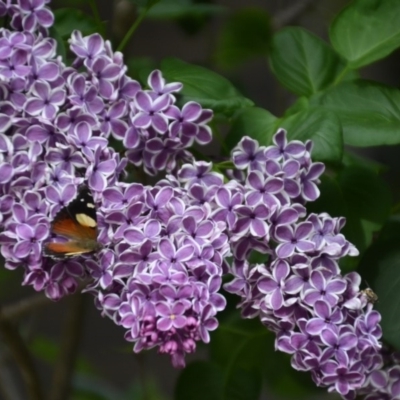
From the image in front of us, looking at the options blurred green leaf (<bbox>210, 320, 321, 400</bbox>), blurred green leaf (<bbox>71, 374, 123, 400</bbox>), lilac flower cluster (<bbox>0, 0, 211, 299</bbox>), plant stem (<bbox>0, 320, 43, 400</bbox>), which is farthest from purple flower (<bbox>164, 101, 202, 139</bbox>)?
blurred green leaf (<bbox>71, 374, 123, 400</bbox>)

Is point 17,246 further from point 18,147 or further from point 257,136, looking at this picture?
point 257,136

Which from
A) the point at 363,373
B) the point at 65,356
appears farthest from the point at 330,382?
the point at 65,356

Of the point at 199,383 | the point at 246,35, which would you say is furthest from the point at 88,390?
the point at 246,35

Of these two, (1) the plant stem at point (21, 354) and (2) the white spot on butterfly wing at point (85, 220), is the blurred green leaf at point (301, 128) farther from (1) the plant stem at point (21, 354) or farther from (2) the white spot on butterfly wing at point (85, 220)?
(1) the plant stem at point (21, 354)

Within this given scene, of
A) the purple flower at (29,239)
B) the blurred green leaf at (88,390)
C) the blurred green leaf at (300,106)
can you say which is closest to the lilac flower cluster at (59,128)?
the purple flower at (29,239)

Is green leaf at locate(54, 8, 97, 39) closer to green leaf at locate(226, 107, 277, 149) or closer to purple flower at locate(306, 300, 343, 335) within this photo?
green leaf at locate(226, 107, 277, 149)
